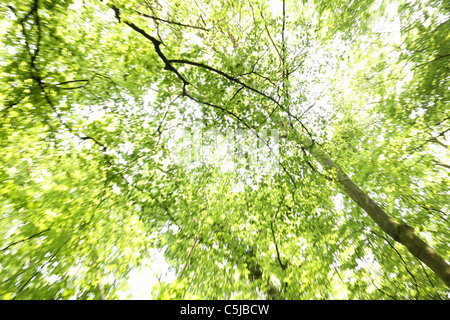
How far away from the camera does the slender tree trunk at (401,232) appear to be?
3.87 meters

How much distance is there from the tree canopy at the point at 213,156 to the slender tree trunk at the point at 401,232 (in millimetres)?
65

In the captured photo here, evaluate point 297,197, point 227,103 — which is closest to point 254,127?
point 227,103

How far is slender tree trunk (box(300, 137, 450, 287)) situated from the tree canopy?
65mm

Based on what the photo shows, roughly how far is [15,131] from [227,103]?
703 cm

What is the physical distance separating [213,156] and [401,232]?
6816 mm

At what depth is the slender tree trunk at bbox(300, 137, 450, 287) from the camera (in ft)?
12.7

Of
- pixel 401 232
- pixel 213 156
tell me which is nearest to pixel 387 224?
pixel 401 232

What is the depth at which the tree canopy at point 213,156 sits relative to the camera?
5375 millimetres

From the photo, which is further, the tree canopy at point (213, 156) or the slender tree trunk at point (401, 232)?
the tree canopy at point (213, 156)

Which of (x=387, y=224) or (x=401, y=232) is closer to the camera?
(x=401, y=232)

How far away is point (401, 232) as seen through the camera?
4.70 m

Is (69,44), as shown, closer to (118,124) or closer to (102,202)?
(118,124)

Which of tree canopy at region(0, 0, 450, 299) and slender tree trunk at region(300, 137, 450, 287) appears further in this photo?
tree canopy at region(0, 0, 450, 299)

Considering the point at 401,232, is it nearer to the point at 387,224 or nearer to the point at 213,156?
the point at 387,224
